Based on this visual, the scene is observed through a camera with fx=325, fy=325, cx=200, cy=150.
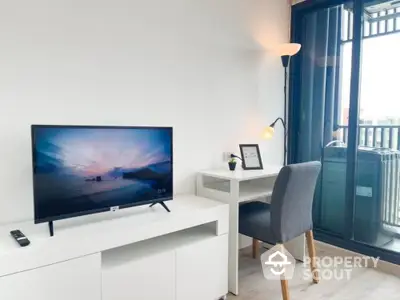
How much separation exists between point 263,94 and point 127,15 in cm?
152

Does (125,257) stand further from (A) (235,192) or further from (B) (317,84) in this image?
(B) (317,84)

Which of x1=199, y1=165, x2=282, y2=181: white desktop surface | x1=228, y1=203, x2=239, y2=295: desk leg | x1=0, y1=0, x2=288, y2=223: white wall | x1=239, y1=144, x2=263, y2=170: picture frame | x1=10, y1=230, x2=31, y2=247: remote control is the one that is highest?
x1=0, y1=0, x2=288, y2=223: white wall

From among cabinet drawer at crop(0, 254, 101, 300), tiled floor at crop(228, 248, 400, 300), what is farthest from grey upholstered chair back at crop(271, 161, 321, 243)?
cabinet drawer at crop(0, 254, 101, 300)

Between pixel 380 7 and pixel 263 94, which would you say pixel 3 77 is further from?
pixel 380 7

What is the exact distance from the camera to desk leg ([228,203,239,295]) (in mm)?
2330

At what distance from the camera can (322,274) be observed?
2678 millimetres

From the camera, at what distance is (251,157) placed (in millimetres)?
2840

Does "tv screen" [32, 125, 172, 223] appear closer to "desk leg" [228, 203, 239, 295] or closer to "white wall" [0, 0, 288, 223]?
"white wall" [0, 0, 288, 223]

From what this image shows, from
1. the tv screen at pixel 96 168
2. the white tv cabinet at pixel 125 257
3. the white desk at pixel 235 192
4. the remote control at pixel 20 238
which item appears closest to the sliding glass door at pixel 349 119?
the white desk at pixel 235 192

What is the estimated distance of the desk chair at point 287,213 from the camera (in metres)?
2.15

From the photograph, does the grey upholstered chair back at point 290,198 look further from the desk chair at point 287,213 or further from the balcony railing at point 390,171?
the balcony railing at point 390,171

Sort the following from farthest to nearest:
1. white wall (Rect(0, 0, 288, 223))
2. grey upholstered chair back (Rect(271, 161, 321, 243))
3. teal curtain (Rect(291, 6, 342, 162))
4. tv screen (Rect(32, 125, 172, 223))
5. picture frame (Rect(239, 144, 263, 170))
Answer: teal curtain (Rect(291, 6, 342, 162)) < picture frame (Rect(239, 144, 263, 170)) < grey upholstered chair back (Rect(271, 161, 321, 243)) < white wall (Rect(0, 0, 288, 223)) < tv screen (Rect(32, 125, 172, 223))

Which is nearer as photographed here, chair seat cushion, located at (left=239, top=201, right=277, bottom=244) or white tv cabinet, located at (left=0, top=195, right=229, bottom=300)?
white tv cabinet, located at (left=0, top=195, right=229, bottom=300)

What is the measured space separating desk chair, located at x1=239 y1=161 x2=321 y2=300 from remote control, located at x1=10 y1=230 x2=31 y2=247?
1465 millimetres
